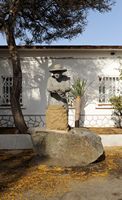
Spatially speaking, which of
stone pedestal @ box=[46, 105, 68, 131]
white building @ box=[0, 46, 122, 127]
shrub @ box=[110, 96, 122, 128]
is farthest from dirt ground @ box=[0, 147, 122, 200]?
white building @ box=[0, 46, 122, 127]

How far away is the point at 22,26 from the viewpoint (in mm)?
14617

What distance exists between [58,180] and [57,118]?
2.18 metres

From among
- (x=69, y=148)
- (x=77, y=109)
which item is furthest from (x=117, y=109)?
(x=69, y=148)

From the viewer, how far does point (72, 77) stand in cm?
1606

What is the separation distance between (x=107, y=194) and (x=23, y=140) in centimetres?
566

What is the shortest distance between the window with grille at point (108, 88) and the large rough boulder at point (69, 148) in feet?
24.3

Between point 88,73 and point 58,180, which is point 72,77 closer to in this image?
point 88,73

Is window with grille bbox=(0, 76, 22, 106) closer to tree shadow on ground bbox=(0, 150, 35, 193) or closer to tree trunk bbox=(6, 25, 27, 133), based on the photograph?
tree trunk bbox=(6, 25, 27, 133)

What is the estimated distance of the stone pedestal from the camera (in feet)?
30.0

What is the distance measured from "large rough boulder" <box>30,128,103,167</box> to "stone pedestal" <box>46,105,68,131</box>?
383 mm

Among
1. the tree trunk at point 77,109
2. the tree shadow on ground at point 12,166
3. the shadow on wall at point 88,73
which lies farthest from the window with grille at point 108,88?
the tree shadow on ground at point 12,166

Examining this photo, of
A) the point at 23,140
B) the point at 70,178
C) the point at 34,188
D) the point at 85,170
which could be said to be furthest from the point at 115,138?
the point at 34,188

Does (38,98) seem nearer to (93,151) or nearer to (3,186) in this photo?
(93,151)

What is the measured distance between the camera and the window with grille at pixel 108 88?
1614cm
